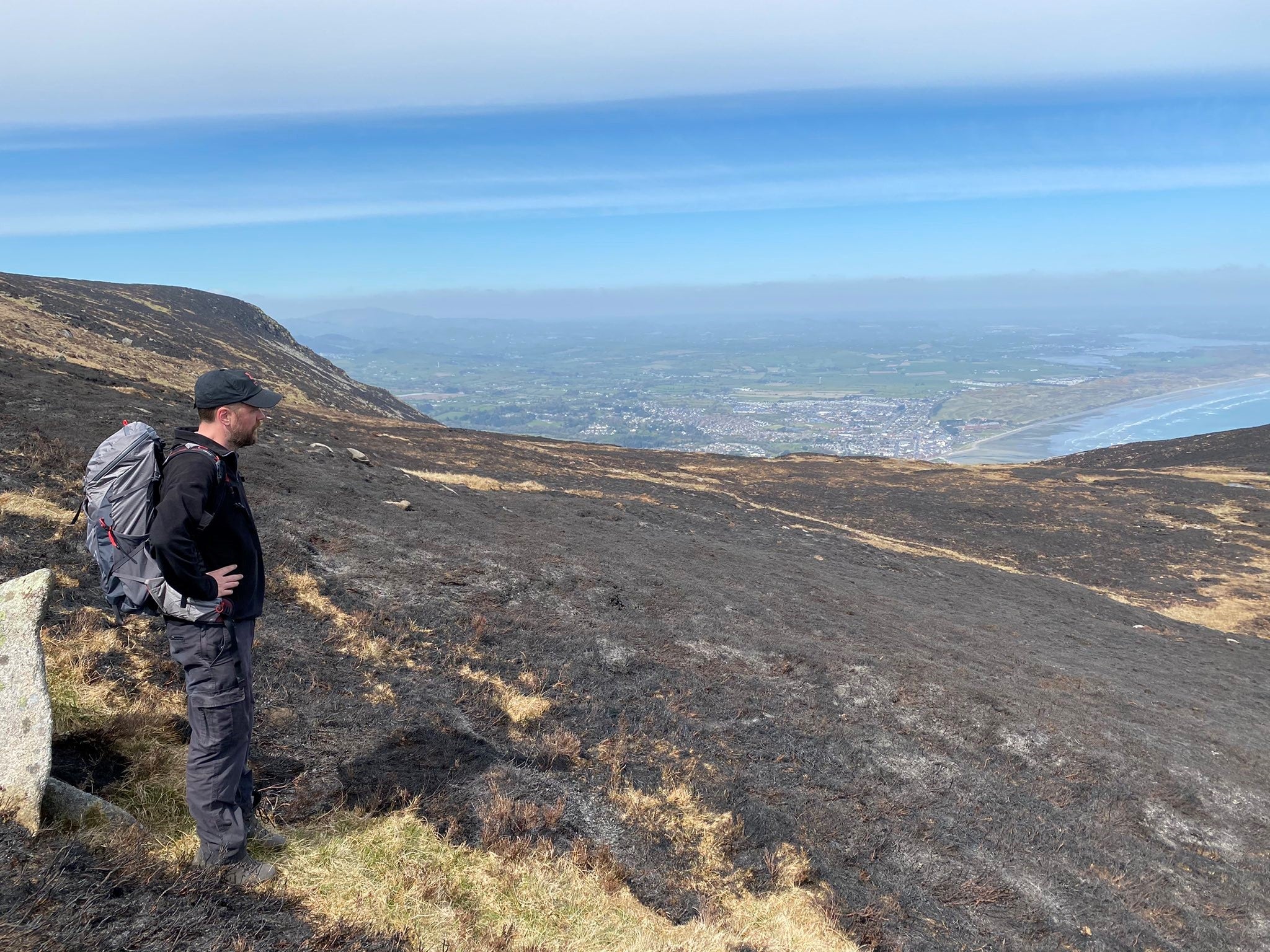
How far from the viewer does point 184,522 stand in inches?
211

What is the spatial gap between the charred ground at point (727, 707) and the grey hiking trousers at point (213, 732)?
703 millimetres

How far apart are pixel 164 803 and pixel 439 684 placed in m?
4.60

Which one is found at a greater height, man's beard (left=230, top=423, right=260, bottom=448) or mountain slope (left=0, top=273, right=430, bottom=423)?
mountain slope (left=0, top=273, right=430, bottom=423)

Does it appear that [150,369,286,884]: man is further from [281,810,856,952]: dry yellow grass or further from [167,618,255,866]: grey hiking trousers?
[281,810,856,952]: dry yellow grass

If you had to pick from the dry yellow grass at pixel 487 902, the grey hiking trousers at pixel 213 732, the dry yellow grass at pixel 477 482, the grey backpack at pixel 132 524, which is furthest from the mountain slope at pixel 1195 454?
the grey backpack at pixel 132 524

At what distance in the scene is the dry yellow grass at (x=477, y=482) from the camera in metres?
31.5

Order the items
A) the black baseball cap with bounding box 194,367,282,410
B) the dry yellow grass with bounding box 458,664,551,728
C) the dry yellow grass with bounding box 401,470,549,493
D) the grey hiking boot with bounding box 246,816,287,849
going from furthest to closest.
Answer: the dry yellow grass with bounding box 401,470,549,493
the dry yellow grass with bounding box 458,664,551,728
the grey hiking boot with bounding box 246,816,287,849
the black baseball cap with bounding box 194,367,282,410

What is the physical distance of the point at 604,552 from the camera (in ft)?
69.7

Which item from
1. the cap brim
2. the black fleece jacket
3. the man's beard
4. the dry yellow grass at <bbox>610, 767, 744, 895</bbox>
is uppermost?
the cap brim

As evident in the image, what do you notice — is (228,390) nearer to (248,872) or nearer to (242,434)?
(242,434)

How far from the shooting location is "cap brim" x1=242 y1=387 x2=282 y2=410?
5.85m

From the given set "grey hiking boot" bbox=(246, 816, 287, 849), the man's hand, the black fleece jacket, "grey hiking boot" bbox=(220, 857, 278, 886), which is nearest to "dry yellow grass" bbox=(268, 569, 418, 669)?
"grey hiking boot" bbox=(246, 816, 287, 849)

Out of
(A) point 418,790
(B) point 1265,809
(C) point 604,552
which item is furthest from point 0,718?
(B) point 1265,809

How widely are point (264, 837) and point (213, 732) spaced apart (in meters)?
1.31
